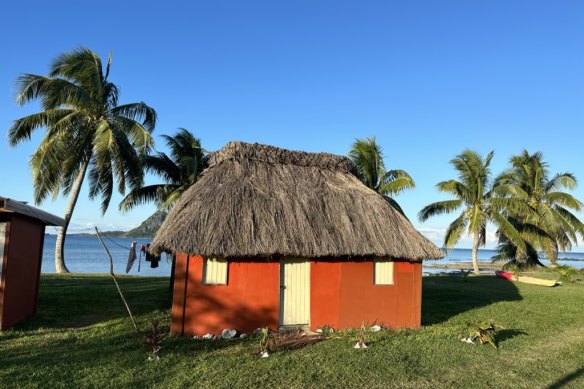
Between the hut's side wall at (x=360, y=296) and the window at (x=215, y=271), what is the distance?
2013 mm

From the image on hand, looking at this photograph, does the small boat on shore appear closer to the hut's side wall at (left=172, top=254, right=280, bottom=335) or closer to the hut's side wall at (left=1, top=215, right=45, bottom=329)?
the hut's side wall at (left=172, top=254, right=280, bottom=335)

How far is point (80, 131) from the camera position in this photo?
17.1 metres

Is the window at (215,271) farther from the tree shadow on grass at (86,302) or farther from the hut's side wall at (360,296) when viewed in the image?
the tree shadow on grass at (86,302)

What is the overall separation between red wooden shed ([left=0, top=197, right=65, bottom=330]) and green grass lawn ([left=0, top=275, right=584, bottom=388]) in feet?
1.41

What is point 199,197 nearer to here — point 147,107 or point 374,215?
point 374,215

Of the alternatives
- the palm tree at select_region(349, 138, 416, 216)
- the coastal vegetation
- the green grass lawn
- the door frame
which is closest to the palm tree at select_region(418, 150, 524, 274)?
the coastal vegetation

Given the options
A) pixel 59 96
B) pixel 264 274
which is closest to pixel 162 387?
pixel 264 274

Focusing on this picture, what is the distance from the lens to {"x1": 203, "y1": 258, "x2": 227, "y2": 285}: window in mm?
8984

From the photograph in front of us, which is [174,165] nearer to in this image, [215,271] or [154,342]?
[215,271]

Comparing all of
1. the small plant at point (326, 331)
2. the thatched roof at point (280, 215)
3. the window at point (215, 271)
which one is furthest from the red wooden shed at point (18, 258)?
the small plant at point (326, 331)

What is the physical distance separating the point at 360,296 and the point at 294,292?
1.56 meters

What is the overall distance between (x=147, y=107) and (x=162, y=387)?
14.4 metres

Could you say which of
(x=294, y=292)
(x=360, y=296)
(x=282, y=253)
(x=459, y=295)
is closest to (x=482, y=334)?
(x=360, y=296)

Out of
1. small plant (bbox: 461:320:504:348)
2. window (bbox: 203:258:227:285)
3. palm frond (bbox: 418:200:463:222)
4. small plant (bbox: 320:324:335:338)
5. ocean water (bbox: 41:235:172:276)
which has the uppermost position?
palm frond (bbox: 418:200:463:222)
